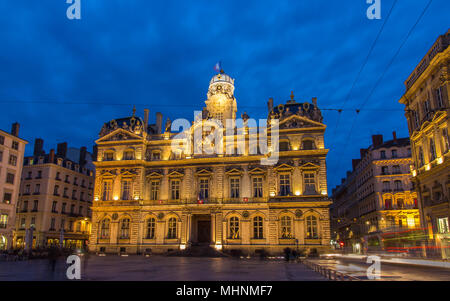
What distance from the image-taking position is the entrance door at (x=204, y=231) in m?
44.2

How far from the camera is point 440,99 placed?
27875 mm

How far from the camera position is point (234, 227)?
41.2 metres

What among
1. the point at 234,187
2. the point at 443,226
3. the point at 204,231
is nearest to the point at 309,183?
the point at 234,187

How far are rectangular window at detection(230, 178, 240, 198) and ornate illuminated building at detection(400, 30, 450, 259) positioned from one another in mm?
19318

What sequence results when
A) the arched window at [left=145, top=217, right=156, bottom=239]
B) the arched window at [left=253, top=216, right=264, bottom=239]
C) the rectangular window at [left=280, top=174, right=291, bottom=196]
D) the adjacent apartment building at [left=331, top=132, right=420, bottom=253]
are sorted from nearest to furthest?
the arched window at [left=253, top=216, right=264, bottom=239] < the rectangular window at [left=280, top=174, right=291, bottom=196] < the arched window at [left=145, top=217, right=156, bottom=239] < the adjacent apartment building at [left=331, top=132, right=420, bottom=253]

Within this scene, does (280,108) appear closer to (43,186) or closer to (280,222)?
(280,222)

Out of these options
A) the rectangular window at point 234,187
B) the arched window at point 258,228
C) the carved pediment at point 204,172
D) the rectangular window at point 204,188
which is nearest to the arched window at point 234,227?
the arched window at point 258,228

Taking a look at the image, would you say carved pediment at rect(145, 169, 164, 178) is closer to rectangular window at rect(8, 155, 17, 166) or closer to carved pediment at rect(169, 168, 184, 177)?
carved pediment at rect(169, 168, 184, 177)

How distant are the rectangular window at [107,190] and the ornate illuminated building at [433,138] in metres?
35.8

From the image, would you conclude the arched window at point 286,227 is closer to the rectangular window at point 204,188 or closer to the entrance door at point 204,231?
the entrance door at point 204,231

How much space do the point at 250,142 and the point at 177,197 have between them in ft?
38.4

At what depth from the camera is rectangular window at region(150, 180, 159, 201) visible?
44.9 m

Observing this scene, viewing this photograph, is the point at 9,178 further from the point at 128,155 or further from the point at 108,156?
the point at 128,155

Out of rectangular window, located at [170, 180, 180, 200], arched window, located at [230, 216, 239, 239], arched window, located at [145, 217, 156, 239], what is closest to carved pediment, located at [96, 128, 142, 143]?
rectangular window, located at [170, 180, 180, 200]
